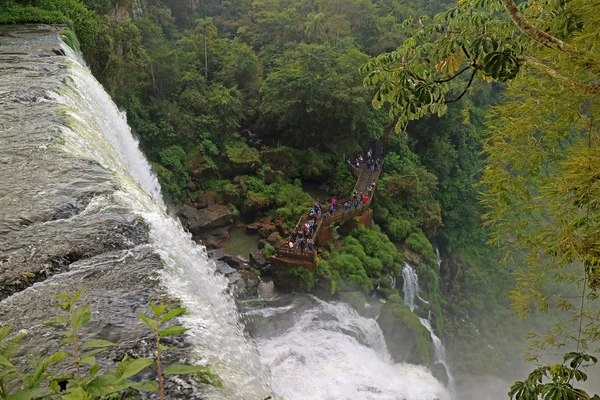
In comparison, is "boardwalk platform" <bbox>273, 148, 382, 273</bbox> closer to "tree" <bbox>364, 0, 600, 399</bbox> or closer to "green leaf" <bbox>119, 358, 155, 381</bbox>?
"tree" <bbox>364, 0, 600, 399</bbox>

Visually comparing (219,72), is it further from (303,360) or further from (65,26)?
(303,360)

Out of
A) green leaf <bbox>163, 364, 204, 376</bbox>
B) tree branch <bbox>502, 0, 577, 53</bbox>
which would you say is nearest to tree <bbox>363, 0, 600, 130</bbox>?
tree branch <bbox>502, 0, 577, 53</bbox>

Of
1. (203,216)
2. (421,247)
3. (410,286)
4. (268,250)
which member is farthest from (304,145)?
(410,286)

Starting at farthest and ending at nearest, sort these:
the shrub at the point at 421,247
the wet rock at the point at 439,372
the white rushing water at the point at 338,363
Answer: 1. the shrub at the point at 421,247
2. the wet rock at the point at 439,372
3. the white rushing water at the point at 338,363

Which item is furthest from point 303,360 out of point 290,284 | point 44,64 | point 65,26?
point 65,26

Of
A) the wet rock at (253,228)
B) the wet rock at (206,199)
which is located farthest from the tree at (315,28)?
the wet rock at (253,228)

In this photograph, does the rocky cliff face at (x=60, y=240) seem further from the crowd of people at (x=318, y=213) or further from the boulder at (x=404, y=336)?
the boulder at (x=404, y=336)
